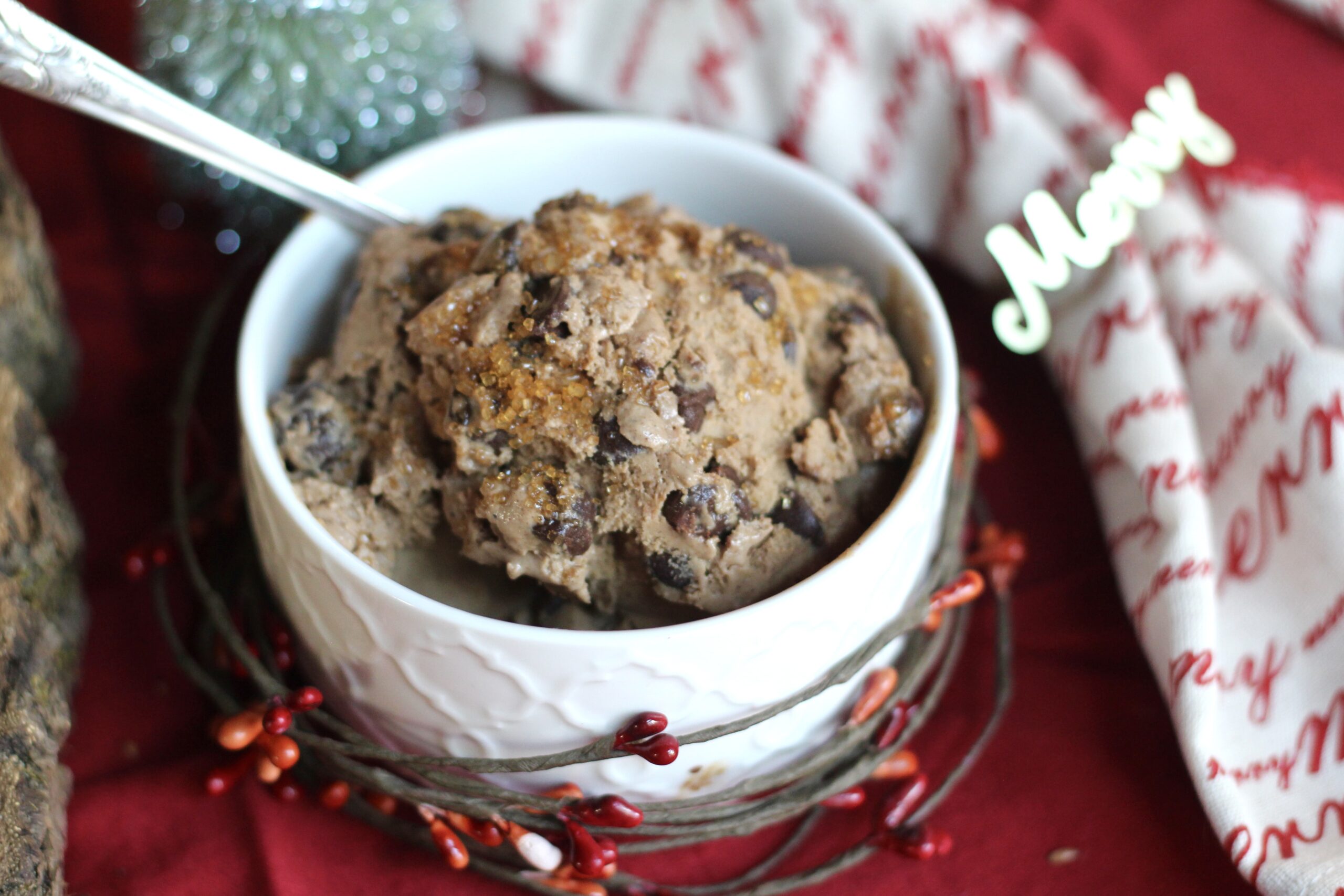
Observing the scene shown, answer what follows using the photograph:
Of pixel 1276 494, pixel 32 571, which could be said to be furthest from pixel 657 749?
pixel 1276 494

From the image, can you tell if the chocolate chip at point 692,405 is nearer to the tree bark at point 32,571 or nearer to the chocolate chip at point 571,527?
the chocolate chip at point 571,527

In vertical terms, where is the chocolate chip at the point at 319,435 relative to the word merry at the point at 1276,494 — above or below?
below

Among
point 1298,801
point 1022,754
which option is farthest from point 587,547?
point 1298,801

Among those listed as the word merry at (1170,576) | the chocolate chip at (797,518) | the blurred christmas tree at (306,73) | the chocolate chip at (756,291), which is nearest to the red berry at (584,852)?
the chocolate chip at (797,518)

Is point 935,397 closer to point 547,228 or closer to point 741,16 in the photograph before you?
point 547,228

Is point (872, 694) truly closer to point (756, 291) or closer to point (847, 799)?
point (847, 799)

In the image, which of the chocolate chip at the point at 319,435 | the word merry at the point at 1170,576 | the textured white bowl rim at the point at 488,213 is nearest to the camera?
the textured white bowl rim at the point at 488,213
